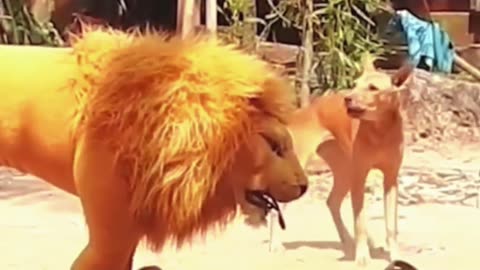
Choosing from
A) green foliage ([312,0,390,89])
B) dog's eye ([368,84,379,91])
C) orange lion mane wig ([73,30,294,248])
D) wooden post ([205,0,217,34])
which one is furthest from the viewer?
green foliage ([312,0,390,89])

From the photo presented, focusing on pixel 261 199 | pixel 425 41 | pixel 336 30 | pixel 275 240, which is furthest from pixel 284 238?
pixel 261 199

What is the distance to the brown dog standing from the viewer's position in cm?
291

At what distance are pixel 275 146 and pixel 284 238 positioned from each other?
1648 mm

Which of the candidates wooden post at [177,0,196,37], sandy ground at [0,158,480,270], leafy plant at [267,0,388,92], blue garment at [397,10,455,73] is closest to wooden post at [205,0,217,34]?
wooden post at [177,0,196,37]

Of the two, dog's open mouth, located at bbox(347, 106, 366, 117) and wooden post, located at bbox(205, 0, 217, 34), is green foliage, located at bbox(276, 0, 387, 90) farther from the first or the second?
dog's open mouth, located at bbox(347, 106, 366, 117)

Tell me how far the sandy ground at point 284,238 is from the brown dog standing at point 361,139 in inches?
2.1

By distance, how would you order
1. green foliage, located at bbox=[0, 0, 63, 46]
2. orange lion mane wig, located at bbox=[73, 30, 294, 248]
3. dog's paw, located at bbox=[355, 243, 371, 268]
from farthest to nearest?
green foliage, located at bbox=[0, 0, 63, 46], dog's paw, located at bbox=[355, 243, 371, 268], orange lion mane wig, located at bbox=[73, 30, 294, 248]

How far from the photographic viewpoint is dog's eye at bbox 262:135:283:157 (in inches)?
62.7

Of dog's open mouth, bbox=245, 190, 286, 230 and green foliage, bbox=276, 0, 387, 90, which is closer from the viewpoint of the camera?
dog's open mouth, bbox=245, 190, 286, 230

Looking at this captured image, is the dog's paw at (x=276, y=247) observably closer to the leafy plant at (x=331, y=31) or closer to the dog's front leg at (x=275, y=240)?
the dog's front leg at (x=275, y=240)

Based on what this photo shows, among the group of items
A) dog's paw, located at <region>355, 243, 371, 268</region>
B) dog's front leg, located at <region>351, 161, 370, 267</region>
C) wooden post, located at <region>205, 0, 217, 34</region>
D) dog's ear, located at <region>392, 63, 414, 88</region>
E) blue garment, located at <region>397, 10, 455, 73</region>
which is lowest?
dog's paw, located at <region>355, 243, 371, 268</region>

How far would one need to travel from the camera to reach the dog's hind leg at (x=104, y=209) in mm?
1570

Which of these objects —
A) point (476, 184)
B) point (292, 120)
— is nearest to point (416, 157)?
point (476, 184)

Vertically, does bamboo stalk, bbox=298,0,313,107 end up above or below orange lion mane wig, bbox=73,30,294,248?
below
